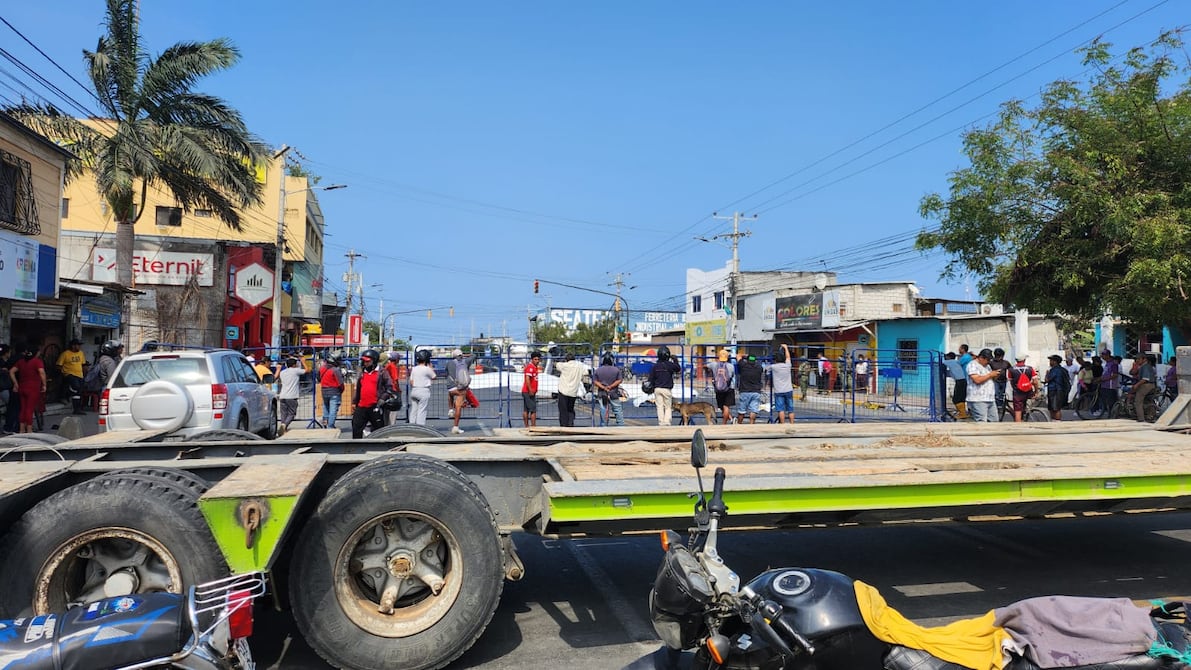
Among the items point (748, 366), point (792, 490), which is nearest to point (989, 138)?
point (748, 366)

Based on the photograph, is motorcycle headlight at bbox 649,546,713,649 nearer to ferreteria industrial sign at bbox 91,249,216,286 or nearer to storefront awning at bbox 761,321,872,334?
ferreteria industrial sign at bbox 91,249,216,286

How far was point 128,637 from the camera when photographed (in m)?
2.73

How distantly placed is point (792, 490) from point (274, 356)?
2274 cm

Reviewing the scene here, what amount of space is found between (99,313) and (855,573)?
903 inches

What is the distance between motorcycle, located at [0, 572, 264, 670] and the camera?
8.69ft

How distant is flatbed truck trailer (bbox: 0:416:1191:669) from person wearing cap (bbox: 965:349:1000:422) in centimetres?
844

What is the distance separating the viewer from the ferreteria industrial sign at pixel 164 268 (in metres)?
30.2

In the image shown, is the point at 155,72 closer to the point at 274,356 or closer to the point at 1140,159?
the point at 274,356

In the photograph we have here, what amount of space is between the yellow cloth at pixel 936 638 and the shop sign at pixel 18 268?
1845 centimetres

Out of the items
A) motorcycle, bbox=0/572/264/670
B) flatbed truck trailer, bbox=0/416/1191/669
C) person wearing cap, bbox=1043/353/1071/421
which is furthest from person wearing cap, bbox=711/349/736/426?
motorcycle, bbox=0/572/264/670

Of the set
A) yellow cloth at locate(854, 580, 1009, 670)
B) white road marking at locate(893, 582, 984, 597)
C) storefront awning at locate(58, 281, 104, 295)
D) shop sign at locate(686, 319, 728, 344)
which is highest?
shop sign at locate(686, 319, 728, 344)

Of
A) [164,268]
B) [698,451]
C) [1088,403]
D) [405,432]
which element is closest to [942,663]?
[698,451]

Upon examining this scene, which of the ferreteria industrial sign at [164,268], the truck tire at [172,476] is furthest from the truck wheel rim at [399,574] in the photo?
the ferreteria industrial sign at [164,268]

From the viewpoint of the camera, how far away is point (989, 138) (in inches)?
656
